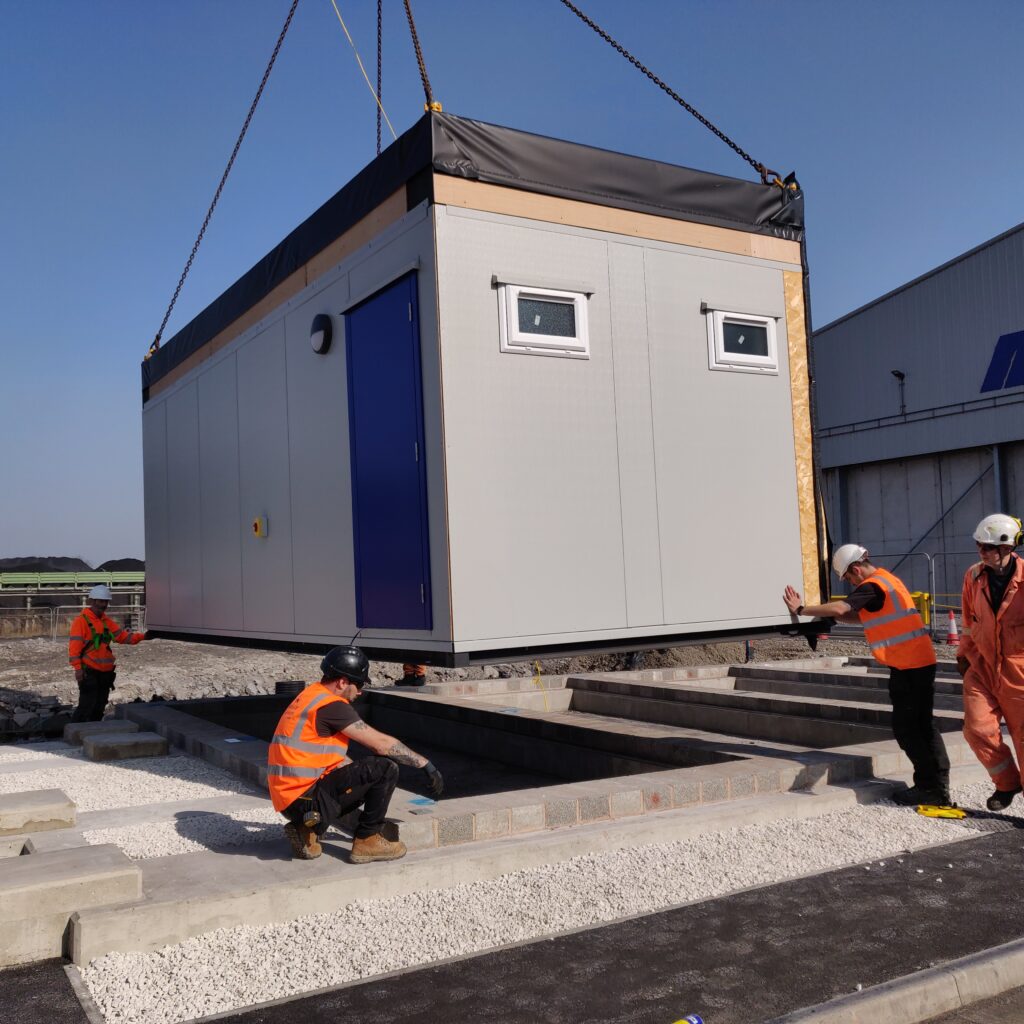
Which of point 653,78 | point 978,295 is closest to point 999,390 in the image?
point 978,295

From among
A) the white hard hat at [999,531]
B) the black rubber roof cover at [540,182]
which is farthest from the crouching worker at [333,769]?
the white hard hat at [999,531]

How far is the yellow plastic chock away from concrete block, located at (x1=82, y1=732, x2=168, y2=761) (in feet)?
22.3

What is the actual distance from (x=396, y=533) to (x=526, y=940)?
9.08ft

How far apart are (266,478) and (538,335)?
3164mm

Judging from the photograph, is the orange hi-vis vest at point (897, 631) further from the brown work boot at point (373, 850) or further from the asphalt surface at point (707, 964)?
the brown work boot at point (373, 850)

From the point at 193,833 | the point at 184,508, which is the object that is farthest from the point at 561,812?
the point at 184,508

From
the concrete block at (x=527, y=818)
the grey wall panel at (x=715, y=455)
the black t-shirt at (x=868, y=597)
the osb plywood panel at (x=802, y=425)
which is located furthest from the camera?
the osb plywood panel at (x=802, y=425)

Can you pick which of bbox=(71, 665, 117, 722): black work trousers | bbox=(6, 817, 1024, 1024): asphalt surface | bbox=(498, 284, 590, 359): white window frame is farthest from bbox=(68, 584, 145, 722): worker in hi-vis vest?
bbox=(6, 817, 1024, 1024): asphalt surface

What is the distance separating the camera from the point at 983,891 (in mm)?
5012

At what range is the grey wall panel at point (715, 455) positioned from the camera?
6.74 meters

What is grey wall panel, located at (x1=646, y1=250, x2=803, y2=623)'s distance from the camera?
6742 millimetres

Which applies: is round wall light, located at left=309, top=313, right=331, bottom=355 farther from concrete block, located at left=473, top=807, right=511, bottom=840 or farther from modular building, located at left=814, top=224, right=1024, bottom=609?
modular building, located at left=814, top=224, right=1024, bottom=609

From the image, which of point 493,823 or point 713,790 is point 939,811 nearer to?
point 713,790

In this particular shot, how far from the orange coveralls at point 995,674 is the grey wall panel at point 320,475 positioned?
4156 millimetres
